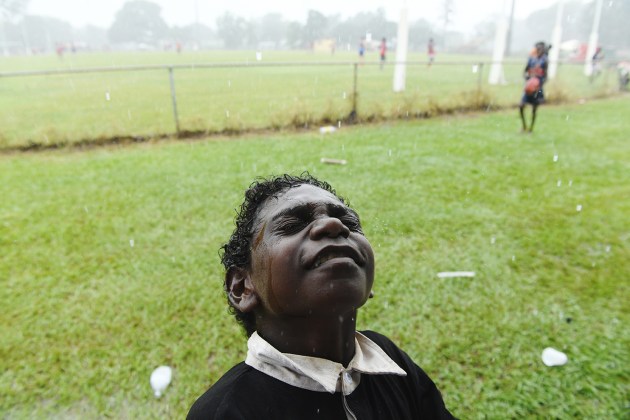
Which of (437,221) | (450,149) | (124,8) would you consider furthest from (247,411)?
(124,8)

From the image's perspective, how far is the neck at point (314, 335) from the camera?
1389mm

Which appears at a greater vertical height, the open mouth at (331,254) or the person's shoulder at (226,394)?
the open mouth at (331,254)

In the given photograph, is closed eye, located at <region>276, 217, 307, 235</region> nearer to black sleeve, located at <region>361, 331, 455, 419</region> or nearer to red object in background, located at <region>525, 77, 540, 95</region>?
black sleeve, located at <region>361, 331, 455, 419</region>

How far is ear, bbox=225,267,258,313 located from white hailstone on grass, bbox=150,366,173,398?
1437 mm

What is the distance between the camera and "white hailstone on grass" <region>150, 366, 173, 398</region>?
2691mm

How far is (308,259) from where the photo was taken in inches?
50.6

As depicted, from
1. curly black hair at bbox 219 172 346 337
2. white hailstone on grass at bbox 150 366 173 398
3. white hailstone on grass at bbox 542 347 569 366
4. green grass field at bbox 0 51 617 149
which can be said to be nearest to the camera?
curly black hair at bbox 219 172 346 337

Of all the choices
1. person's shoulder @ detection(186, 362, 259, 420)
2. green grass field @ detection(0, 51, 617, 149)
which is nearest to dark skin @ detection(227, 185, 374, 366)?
person's shoulder @ detection(186, 362, 259, 420)

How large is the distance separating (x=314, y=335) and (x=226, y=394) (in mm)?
316

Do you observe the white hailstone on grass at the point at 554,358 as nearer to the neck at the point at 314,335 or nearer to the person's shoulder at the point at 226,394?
the neck at the point at 314,335

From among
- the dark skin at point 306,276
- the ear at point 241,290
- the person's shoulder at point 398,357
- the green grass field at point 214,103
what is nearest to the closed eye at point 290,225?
the dark skin at point 306,276

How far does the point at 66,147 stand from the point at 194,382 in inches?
299

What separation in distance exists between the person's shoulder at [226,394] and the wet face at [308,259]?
207 mm

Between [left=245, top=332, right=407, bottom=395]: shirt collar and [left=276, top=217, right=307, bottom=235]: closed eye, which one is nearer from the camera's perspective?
[left=245, top=332, right=407, bottom=395]: shirt collar
